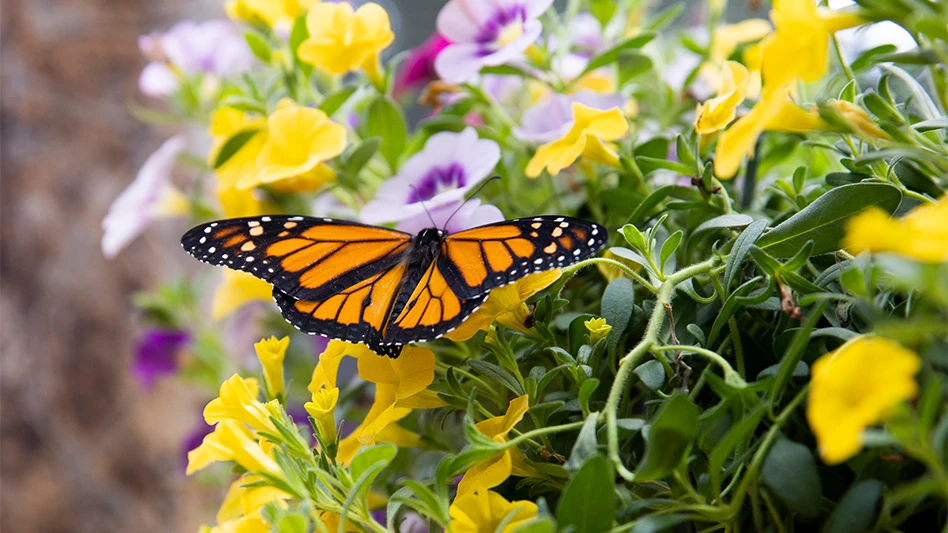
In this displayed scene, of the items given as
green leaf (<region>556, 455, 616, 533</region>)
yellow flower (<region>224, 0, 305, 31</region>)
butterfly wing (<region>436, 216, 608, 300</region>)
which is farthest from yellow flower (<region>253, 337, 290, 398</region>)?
yellow flower (<region>224, 0, 305, 31</region>)

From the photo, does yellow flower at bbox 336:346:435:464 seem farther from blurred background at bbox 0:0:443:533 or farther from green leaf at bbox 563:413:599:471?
blurred background at bbox 0:0:443:533

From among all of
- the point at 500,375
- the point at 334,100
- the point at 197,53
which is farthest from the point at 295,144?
the point at 197,53

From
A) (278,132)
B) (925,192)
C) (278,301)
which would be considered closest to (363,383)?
(278,301)

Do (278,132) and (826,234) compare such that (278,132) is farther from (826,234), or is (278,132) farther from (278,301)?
(826,234)

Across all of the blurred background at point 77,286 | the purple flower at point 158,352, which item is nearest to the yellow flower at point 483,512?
the purple flower at point 158,352

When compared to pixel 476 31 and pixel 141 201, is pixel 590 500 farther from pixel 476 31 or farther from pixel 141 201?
pixel 141 201

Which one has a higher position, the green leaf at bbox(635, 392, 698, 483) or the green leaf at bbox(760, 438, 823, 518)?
the green leaf at bbox(635, 392, 698, 483)

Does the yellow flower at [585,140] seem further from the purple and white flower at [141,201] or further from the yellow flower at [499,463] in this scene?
the purple and white flower at [141,201]
